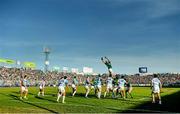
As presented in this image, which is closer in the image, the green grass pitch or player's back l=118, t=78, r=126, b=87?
the green grass pitch

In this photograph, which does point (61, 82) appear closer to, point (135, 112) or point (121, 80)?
point (121, 80)

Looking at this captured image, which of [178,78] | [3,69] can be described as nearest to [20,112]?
[3,69]

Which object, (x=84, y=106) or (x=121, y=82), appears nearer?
(x=84, y=106)

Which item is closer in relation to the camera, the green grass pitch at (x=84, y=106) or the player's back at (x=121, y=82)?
the green grass pitch at (x=84, y=106)

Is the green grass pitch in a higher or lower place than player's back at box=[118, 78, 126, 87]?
lower

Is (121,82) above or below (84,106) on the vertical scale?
above

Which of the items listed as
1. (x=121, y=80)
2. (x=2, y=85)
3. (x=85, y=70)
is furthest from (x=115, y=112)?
(x=85, y=70)

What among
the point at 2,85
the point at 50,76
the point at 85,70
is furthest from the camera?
the point at 85,70

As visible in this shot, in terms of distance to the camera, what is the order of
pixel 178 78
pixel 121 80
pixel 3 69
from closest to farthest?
pixel 121 80 < pixel 3 69 < pixel 178 78

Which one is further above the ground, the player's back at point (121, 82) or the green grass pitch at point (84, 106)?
the player's back at point (121, 82)

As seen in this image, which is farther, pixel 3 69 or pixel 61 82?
pixel 3 69

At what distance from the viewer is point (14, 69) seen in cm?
9719

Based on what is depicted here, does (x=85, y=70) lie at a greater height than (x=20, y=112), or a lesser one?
greater

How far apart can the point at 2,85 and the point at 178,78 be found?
80.4 metres
